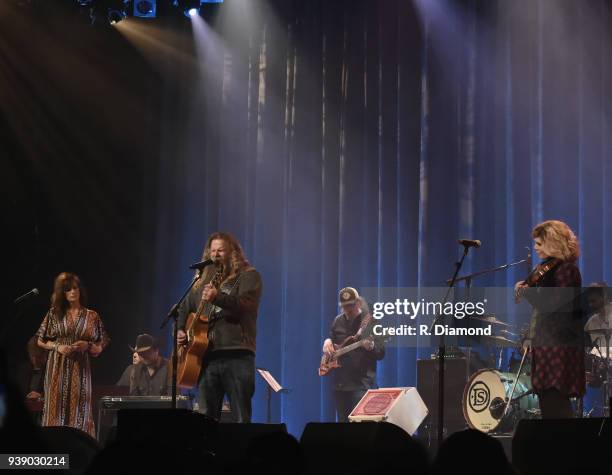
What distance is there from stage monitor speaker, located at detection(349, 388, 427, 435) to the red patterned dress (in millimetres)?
3496

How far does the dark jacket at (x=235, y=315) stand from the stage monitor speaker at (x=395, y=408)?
124 inches

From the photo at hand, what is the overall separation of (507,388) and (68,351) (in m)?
4.22

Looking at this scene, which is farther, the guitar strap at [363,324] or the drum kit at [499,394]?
the guitar strap at [363,324]

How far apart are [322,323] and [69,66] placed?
192 inches

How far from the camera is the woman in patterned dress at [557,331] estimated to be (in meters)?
5.30

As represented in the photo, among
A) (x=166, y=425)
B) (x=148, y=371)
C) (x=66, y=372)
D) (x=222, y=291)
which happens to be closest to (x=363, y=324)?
(x=148, y=371)

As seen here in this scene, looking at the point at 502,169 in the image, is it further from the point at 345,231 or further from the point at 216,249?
the point at 216,249

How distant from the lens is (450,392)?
940 cm

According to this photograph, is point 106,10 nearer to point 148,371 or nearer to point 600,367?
point 148,371

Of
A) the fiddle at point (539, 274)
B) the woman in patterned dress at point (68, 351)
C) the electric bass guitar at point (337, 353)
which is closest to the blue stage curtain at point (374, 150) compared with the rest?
the electric bass guitar at point (337, 353)

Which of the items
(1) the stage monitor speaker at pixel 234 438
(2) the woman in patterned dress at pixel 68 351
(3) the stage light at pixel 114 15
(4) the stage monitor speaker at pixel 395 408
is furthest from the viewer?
(3) the stage light at pixel 114 15

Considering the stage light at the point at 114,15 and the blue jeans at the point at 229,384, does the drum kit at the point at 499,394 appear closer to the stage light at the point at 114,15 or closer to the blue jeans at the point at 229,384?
the blue jeans at the point at 229,384

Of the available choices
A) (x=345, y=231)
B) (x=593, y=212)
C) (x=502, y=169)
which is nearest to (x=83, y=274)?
(x=345, y=231)
